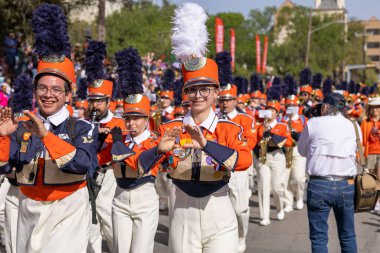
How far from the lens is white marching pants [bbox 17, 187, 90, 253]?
511 cm

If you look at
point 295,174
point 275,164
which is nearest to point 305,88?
point 295,174

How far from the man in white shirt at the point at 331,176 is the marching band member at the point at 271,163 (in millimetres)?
4361

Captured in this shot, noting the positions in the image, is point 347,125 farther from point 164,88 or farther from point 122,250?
point 164,88

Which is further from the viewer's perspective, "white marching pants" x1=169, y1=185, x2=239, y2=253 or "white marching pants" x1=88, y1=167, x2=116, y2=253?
"white marching pants" x1=88, y1=167, x2=116, y2=253

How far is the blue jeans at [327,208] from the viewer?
23.2ft

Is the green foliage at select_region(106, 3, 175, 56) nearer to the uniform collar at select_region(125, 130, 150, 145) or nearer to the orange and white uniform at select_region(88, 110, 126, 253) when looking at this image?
the orange and white uniform at select_region(88, 110, 126, 253)

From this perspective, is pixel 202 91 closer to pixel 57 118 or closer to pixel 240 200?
pixel 57 118

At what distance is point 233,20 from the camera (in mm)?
88938

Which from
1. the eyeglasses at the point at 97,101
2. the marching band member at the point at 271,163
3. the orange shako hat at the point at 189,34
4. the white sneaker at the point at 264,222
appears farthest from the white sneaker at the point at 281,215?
the orange shako hat at the point at 189,34

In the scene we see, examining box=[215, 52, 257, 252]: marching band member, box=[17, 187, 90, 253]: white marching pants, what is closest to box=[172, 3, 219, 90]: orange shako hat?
box=[17, 187, 90, 253]: white marching pants

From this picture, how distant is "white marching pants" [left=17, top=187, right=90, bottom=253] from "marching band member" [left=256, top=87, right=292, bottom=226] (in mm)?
6734

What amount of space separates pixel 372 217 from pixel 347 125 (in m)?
5.58

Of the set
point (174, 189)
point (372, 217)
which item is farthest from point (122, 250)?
point (372, 217)

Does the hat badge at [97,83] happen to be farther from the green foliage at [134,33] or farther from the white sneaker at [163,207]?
the green foliage at [134,33]
